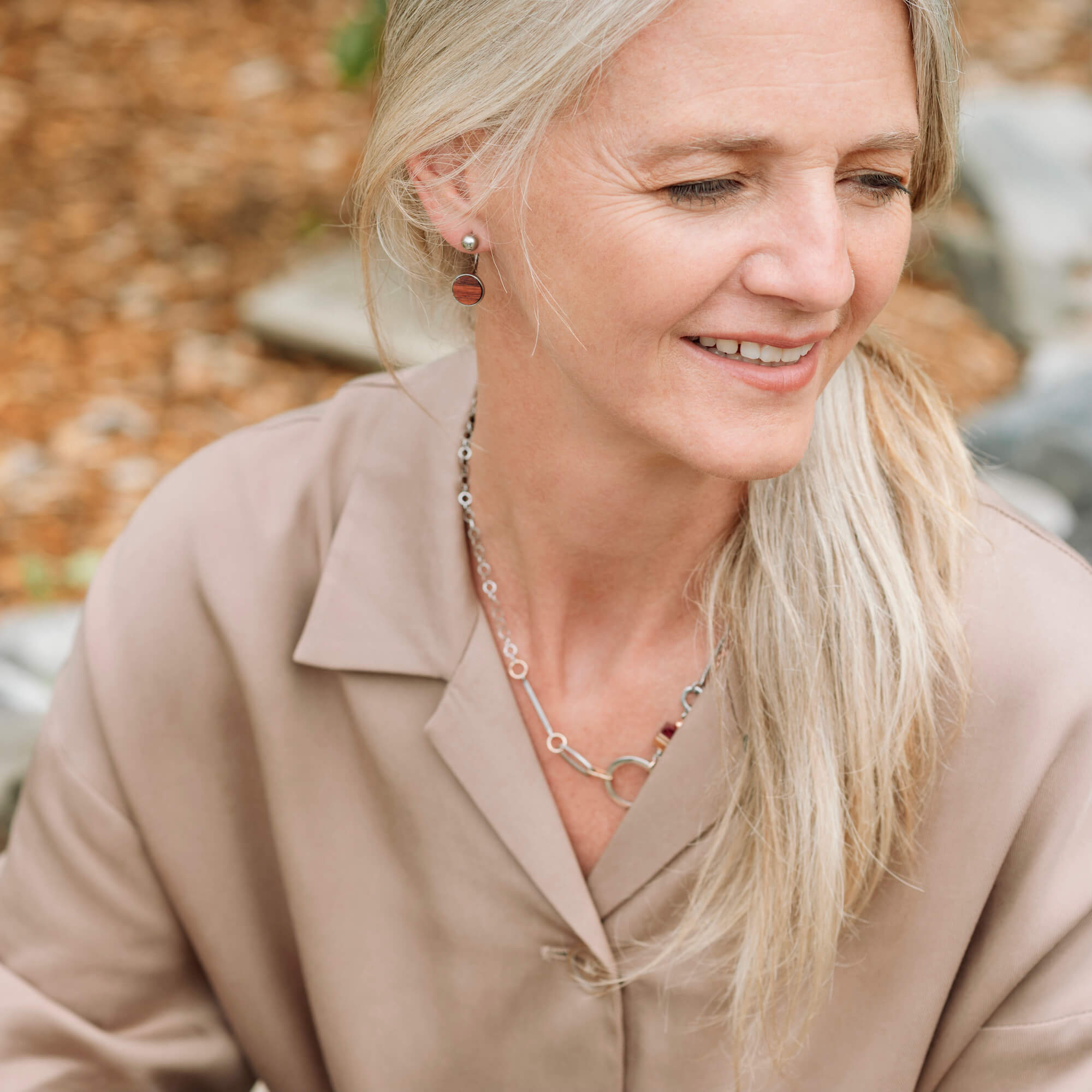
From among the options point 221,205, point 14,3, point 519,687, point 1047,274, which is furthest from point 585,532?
point 14,3

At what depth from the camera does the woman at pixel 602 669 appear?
1.32 metres

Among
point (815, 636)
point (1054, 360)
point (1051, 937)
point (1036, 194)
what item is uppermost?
point (1036, 194)

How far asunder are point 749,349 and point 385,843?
786 millimetres

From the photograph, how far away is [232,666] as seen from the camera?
174 cm

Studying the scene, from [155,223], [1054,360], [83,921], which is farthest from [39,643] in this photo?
[1054,360]

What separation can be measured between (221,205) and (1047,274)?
10.6ft

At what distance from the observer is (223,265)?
529 centimetres

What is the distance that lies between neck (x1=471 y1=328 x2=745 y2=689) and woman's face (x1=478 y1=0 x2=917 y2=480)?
151 mm

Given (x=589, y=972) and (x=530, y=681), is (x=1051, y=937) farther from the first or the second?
(x=530, y=681)

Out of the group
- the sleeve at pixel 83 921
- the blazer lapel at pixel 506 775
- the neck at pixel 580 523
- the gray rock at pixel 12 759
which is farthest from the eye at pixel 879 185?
the gray rock at pixel 12 759

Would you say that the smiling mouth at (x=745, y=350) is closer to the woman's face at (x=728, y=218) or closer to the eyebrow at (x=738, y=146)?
the woman's face at (x=728, y=218)

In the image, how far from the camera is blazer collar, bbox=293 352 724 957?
1.60 metres

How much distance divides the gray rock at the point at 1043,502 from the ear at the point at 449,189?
1857 millimetres

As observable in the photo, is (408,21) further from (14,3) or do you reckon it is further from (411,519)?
(14,3)
